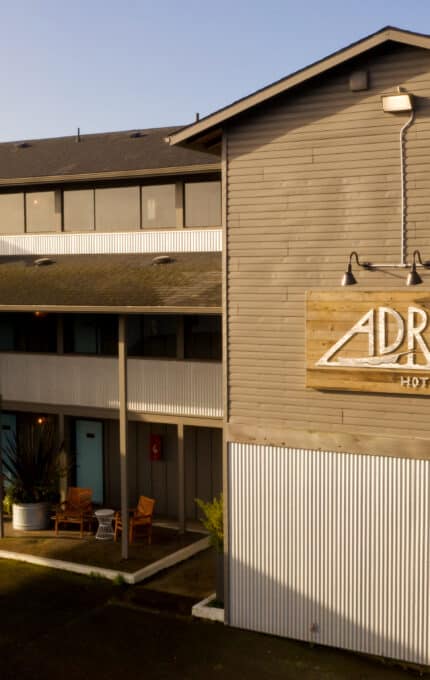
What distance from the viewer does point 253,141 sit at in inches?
576

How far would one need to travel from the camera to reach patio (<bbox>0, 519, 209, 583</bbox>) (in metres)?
17.8

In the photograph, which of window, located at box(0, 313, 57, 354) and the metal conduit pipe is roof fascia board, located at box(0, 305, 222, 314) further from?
the metal conduit pipe

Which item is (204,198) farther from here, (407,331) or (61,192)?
(407,331)

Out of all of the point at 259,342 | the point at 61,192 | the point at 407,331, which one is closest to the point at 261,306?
the point at 259,342

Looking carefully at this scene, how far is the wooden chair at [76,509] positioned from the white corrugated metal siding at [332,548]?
19.8 feet

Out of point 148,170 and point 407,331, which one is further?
point 148,170

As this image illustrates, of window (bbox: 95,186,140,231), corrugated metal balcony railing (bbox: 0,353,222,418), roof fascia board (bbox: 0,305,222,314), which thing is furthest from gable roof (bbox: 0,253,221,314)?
corrugated metal balcony railing (bbox: 0,353,222,418)

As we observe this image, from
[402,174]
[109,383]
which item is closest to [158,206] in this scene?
[109,383]

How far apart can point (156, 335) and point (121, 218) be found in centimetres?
332

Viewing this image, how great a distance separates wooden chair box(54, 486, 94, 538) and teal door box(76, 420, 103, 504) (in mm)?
1040

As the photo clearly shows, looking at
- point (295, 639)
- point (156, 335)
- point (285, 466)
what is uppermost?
point (156, 335)

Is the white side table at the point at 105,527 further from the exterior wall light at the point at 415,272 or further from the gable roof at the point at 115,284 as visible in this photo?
the exterior wall light at the point at 415,272

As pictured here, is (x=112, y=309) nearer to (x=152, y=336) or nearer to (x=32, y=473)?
(x=152, y=336)

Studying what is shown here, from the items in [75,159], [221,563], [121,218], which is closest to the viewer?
[221,563]
